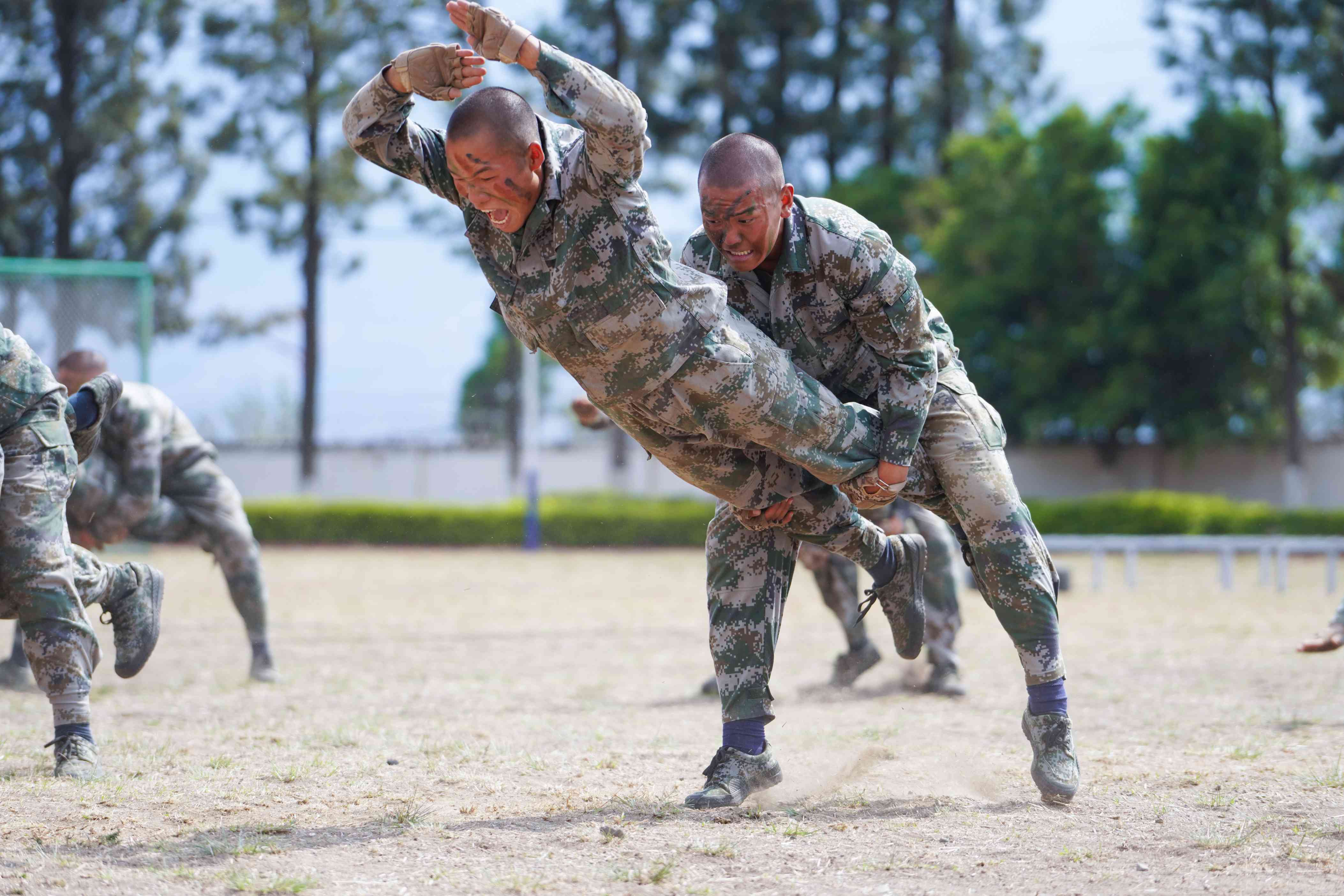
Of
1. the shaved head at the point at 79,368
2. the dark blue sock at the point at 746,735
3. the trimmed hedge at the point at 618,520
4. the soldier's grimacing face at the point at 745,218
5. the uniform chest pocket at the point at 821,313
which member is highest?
the soldier's grimacing face at the point at 745,218

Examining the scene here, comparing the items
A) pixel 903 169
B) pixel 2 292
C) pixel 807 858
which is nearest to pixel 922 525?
pixel 807 858

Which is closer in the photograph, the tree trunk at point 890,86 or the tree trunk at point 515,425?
the tree trunk at point 890,86

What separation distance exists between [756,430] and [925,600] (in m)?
3.35

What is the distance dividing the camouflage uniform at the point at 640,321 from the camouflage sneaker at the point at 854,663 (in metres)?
3.09

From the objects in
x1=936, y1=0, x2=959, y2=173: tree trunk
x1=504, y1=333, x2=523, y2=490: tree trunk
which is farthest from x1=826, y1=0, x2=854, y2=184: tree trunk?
x1=504, y1=333, x2=523, y2=490: tree trunk

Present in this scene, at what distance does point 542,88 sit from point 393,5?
93.4 ft

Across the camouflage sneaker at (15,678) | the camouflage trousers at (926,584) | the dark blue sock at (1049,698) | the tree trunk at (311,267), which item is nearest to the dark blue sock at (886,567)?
the dark blue sock at (1049,698)

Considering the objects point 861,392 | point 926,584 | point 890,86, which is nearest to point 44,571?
point 861,392

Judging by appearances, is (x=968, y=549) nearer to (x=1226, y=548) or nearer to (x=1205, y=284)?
(x=1226, y=548)

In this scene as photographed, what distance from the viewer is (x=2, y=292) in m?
16.5

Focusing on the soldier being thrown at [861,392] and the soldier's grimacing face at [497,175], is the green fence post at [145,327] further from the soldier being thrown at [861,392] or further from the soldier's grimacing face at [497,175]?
the soldier's grimacing face at [497,175]

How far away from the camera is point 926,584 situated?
7.21 m

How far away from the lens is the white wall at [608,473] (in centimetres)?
2850

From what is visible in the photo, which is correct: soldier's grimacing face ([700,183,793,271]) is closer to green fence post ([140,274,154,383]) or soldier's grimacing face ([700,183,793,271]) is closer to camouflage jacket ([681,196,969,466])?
camouflage jacket ([681,196,969,466])
